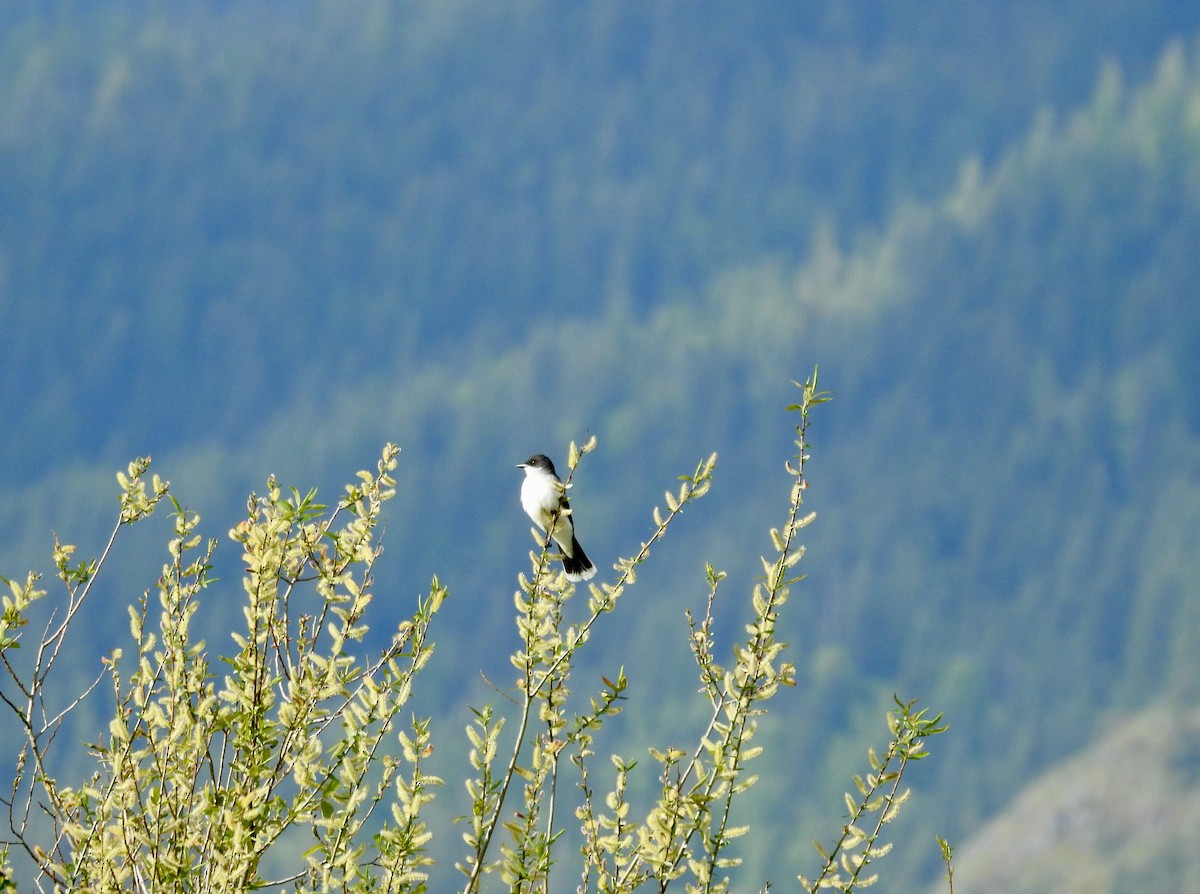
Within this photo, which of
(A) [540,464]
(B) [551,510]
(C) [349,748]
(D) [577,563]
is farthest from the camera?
(A) [540,464]

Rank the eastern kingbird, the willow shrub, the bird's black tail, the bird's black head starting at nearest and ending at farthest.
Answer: the willow shrub < the eastern kingbird < the bird's black tail < the bird's black head

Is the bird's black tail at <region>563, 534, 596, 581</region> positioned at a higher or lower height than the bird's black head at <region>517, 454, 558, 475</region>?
lower

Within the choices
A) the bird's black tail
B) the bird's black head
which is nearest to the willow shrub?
the bird's black tail

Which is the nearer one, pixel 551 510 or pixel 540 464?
pixel 551 510

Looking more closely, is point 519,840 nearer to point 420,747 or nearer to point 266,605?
point 420,747

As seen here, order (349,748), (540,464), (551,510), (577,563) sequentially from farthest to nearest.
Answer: (540,464), (577,563), (551,510), (349,748)

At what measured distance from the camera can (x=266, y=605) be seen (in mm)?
7445

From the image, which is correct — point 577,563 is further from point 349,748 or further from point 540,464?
point 349,748

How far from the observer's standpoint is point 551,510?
11.5 metres

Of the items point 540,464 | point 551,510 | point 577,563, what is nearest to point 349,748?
point 551,510

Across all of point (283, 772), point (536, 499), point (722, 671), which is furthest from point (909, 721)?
point (536, 499)

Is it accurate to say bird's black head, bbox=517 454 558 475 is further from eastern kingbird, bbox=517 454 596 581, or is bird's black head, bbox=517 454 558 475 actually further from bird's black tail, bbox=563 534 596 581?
bird's black tail, bbox=563 534 596 581

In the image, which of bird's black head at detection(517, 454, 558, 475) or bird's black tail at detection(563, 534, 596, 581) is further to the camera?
bird's black head at detection(517, 454, 558, 475)

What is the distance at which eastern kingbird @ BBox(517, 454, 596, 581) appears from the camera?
36.5 feet
